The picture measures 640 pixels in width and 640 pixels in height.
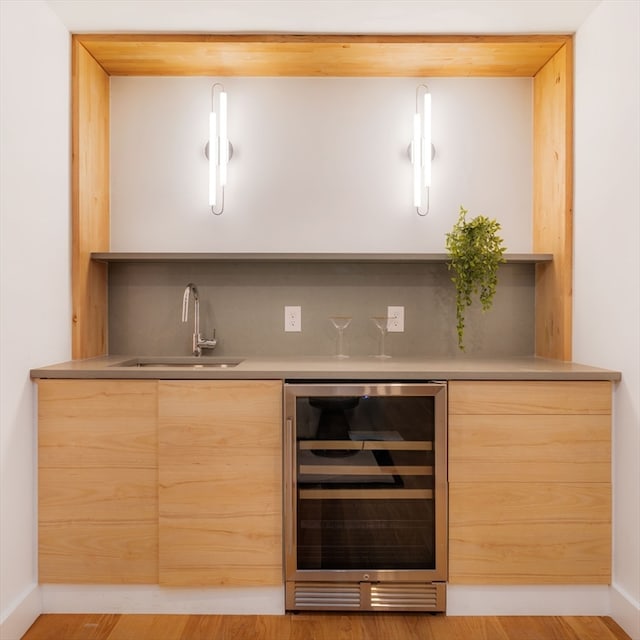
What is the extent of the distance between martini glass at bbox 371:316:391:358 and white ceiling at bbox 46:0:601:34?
1.25 metres

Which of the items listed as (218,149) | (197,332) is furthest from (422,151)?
(197,332)

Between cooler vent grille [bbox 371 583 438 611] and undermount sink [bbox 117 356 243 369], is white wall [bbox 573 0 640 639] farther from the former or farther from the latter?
undermount sink [bbox 117 356 243 369]

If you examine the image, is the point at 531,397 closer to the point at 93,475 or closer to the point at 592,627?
the point at 592,627

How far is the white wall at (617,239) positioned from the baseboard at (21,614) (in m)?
2.14

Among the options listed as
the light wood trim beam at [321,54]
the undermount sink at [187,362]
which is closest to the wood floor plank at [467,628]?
the undermount sink at [187,362]

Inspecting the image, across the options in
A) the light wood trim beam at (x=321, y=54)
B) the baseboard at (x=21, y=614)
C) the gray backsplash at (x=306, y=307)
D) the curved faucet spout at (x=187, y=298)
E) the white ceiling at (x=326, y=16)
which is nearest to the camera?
the baseboard at (x=21, y=614)

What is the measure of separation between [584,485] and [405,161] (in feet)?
5.34

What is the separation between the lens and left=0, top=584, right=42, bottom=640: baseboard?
1.74 metres

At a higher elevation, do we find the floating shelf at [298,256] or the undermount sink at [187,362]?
the floating shelf at [298,256]

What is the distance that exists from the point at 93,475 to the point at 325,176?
1.67 m

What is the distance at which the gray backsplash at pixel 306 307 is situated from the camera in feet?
8.36

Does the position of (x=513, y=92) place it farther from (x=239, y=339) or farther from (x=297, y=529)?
(x=297, y=529)

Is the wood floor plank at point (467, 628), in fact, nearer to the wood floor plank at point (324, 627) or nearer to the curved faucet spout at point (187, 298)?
the wood floor plank at point (324, 627)

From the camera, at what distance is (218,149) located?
248 centimetres
